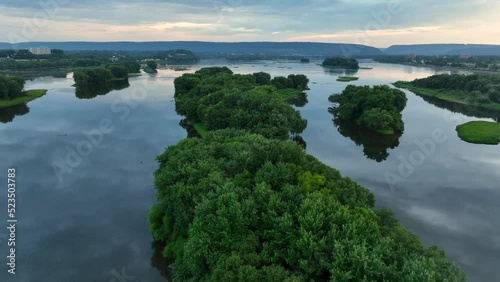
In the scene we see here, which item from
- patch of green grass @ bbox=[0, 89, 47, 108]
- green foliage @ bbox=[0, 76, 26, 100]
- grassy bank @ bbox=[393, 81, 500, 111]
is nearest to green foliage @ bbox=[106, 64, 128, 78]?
patch of green grass @ bbox=[0, 89, 47, 108]

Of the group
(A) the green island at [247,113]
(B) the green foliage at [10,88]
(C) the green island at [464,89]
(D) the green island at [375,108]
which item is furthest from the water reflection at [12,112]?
(C) the green island at [464,89]

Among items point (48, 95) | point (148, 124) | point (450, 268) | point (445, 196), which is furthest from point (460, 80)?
point (48, 95)

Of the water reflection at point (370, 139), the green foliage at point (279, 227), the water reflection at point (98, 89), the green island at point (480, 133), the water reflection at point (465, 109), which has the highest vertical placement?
the green foliage at point (279, 227)

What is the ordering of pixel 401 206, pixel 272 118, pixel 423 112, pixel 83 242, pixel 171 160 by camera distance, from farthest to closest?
pixel 423 112, pixel 272 118, pixel 401 206, pixel 171 160, pixel 83 242

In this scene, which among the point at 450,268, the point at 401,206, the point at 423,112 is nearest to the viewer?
the point at 450,268

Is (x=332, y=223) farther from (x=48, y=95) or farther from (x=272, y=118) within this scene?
(x=48, y=95)

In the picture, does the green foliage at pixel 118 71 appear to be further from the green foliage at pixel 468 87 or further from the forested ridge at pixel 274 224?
the forested ridge at pixel 274 224
